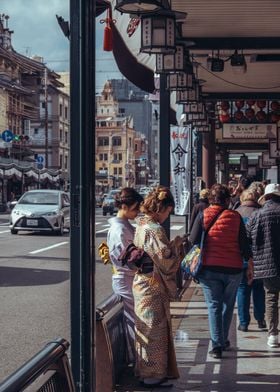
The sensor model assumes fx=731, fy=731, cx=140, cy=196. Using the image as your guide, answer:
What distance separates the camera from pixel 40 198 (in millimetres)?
29359

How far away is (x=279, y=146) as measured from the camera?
70.3 feet

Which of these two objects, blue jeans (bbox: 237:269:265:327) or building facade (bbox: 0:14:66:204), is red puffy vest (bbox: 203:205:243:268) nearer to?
blue jeans (bbox: 237:269:265:327)

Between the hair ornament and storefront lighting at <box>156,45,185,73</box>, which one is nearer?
the hair ornament

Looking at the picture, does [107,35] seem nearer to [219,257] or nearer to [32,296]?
[219,257]

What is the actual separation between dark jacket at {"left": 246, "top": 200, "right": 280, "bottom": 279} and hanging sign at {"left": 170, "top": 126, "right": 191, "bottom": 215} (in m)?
6.67

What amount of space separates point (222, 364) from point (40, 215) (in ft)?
68.4

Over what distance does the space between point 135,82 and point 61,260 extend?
788 centimetres

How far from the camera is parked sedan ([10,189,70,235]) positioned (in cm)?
2789

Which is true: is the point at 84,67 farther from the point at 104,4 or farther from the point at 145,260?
the point at 104,4

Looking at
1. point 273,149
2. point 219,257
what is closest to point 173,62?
point 219,257

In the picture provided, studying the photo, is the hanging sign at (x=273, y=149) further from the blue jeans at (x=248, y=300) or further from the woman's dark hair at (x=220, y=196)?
the woman's dark hair at (x=220, y=196)

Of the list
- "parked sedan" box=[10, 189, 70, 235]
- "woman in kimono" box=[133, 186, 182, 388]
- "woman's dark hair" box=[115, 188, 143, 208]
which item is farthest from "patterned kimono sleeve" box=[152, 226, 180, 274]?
"parked sedan" box=[10, 189, 70, 235]

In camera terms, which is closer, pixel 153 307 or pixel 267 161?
pixel 153 307

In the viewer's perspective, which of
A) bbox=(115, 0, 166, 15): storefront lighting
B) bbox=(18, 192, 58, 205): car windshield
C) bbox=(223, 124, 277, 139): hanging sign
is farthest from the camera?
bbox=(18, 192, 58, 205): car windshield
